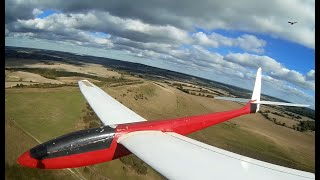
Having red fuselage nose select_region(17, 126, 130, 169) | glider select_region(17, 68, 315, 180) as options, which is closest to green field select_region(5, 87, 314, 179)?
glider select_region(17, 68, 315, 180)

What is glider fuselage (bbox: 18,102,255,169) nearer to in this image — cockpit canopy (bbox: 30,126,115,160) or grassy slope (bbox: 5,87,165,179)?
cockpit canopy (bbox: 30,126,115,160)

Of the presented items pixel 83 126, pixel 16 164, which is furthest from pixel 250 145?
pixel 16 164

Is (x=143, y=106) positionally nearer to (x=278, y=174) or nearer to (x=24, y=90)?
(x=24, y=90)

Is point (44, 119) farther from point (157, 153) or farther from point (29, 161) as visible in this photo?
point (157, 153)

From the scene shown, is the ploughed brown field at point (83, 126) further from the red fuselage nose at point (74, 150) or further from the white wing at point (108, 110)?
the red fuselage nose at point (74, 150)

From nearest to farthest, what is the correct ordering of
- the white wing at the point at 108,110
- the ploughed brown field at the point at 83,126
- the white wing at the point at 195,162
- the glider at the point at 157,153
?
the white wing at the point at 195,162
the glider at the point at 157,153
the white wing at the point at 108,110
the ploughed brown field at the point at 83,126

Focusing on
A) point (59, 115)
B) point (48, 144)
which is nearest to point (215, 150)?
point (48, 144)

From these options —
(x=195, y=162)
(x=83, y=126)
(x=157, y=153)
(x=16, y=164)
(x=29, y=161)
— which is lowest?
(x=16, y=164)

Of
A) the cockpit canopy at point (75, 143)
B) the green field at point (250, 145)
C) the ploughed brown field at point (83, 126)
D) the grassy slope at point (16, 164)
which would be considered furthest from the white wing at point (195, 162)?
the green field at point (250, 145)
